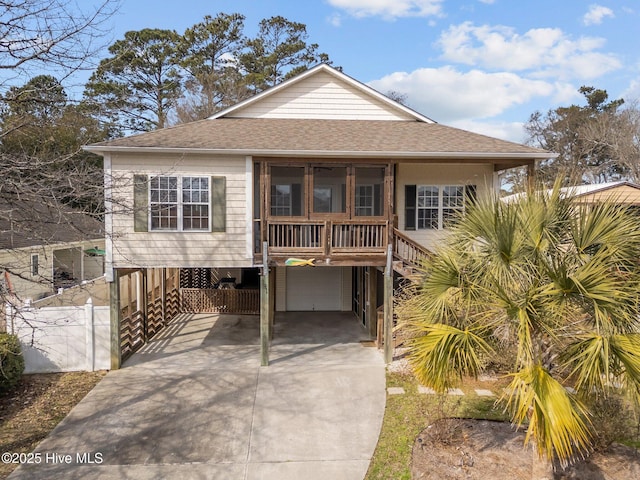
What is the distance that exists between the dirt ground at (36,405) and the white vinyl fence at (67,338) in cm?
22

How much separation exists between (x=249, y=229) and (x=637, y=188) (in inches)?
698

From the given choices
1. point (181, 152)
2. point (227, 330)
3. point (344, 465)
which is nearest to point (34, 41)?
point (181, 152)

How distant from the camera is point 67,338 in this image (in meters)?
9.13

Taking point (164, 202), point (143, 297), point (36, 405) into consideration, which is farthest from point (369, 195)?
point (36, 405)

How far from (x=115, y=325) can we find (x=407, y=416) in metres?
6.79

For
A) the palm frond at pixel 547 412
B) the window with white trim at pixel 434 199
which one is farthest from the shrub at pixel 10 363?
the window with white trim at pixel 434 199

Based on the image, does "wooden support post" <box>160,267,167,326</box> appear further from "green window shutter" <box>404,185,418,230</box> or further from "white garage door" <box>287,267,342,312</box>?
"green window shutter" <box>404,185,418,230</box>

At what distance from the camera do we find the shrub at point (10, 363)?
7.86 m

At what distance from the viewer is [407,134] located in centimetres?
1116

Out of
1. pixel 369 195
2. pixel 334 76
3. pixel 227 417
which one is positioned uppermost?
pixel 334 76

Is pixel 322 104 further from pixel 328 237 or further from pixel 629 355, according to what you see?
pixel 629 355

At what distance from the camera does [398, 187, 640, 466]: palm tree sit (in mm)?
4004

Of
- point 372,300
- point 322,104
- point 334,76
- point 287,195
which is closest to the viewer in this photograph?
point 372,300

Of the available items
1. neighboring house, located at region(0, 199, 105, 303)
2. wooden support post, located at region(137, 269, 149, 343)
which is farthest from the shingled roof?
wooden support post, located at region(137, 269, 149, 343)
